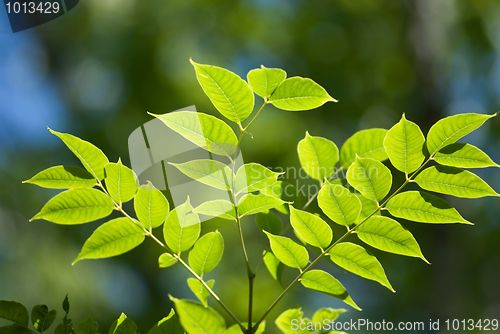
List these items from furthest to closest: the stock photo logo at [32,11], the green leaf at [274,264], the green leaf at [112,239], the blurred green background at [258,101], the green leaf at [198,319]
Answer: the blurred green background at [258,101], the stock photo logo at [32,11], the green leaf at [274,264], the green leaf at [112,239], the green leaf at [198,319]

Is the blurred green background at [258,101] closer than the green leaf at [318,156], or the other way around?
the green leaf at [318,156]

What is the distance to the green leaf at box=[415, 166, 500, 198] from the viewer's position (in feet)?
1.80

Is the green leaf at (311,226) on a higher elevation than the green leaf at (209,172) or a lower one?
lower

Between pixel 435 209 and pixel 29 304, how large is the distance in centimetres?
526

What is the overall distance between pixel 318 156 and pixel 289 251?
31 cm

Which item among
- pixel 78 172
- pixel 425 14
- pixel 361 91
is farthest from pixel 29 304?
pixel 425 14

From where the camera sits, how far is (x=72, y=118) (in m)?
4.97

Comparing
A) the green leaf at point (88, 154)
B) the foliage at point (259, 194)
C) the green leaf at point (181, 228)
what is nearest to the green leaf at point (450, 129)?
the foliage at point (259, 194)

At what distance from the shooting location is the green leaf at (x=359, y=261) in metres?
0.55

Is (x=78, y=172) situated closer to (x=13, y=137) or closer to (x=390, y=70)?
(x=13, y=137)

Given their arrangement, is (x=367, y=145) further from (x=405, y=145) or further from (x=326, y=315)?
(x=326, y=315)

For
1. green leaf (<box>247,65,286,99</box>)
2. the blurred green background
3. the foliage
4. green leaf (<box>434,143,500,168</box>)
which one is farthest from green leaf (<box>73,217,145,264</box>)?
the blurred green background

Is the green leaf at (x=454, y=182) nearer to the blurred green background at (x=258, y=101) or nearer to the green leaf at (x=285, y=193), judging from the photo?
the green leaf at (x=285, y=193)

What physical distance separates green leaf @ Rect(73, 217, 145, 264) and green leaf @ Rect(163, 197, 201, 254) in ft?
0.16
